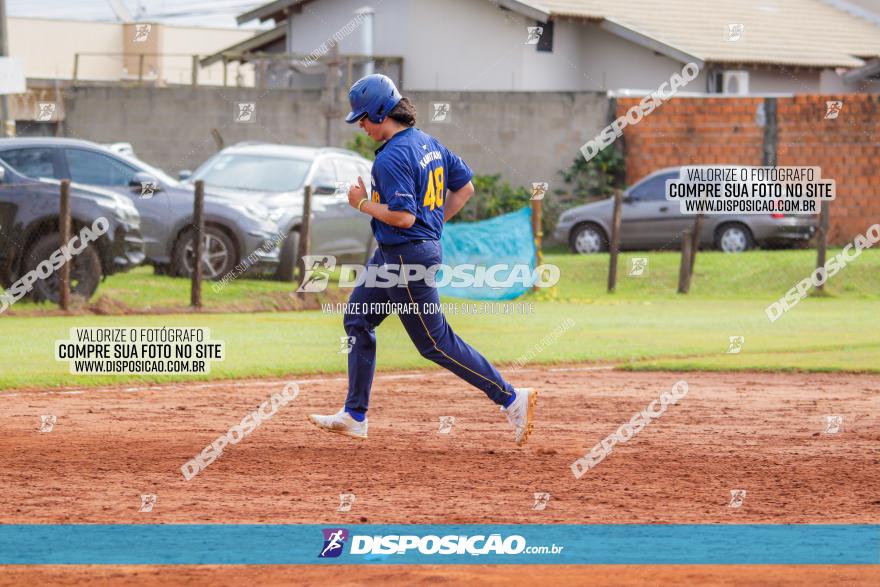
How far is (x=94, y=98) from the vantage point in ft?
108

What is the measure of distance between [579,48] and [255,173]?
15.0m

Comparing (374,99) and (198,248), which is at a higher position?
(374,99)

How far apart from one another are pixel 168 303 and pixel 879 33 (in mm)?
26517

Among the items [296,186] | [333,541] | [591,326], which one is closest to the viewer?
[333,541]

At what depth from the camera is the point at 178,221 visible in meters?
19.9

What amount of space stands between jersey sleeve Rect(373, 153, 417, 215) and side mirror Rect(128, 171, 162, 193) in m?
11.9

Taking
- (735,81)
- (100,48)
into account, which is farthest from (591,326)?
(100,48)

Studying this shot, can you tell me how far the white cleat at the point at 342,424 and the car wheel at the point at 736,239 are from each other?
61.6 ft

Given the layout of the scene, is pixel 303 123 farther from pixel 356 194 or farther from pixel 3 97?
pixel 356 194

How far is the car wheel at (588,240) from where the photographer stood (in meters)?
27.6

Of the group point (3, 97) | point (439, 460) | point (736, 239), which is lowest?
point (439, 460)

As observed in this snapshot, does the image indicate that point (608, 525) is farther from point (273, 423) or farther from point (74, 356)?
point (74, 356)

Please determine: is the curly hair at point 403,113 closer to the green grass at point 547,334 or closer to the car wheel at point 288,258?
the green grass at point 547,334

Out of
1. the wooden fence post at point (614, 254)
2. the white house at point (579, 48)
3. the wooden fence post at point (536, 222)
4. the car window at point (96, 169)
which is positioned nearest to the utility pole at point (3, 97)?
the car window at point (96, 169)
